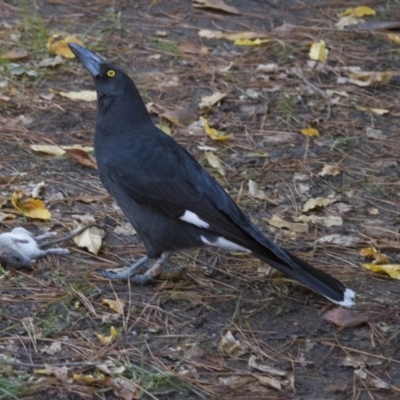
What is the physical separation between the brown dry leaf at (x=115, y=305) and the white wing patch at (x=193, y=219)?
1.58ft

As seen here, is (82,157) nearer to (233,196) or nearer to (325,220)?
(233,196)

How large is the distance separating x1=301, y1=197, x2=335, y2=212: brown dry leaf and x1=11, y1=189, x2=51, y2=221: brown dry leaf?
133cm

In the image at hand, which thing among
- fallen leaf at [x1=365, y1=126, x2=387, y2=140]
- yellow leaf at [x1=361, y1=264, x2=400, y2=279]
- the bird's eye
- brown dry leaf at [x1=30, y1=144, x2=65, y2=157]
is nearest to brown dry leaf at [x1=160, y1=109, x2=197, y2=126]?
brown dry leaf at [x1=30, y1=144, x2=65, y2=157]

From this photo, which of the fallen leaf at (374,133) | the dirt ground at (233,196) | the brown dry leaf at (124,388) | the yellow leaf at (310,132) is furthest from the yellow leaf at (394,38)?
the brown dry leaf at (124,388)

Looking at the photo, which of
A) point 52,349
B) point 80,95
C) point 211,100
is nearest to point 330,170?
point 211,100

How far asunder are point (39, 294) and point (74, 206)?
2.97 ft

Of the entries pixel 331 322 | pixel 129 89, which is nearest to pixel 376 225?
pixel 331 322

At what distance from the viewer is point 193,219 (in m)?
4.29

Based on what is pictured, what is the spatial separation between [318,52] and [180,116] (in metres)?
1.35

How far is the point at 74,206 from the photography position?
4.92 m

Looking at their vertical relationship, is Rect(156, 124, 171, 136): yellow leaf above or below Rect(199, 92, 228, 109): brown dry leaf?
below

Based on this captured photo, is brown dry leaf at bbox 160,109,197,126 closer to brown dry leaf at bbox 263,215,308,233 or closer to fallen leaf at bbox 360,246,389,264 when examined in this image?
brown dry leaf at bbox 263,215,308,233

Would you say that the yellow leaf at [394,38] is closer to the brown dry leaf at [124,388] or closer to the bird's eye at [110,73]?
the bird's eye at [110,73]

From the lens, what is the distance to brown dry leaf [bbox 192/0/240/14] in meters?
7.34
